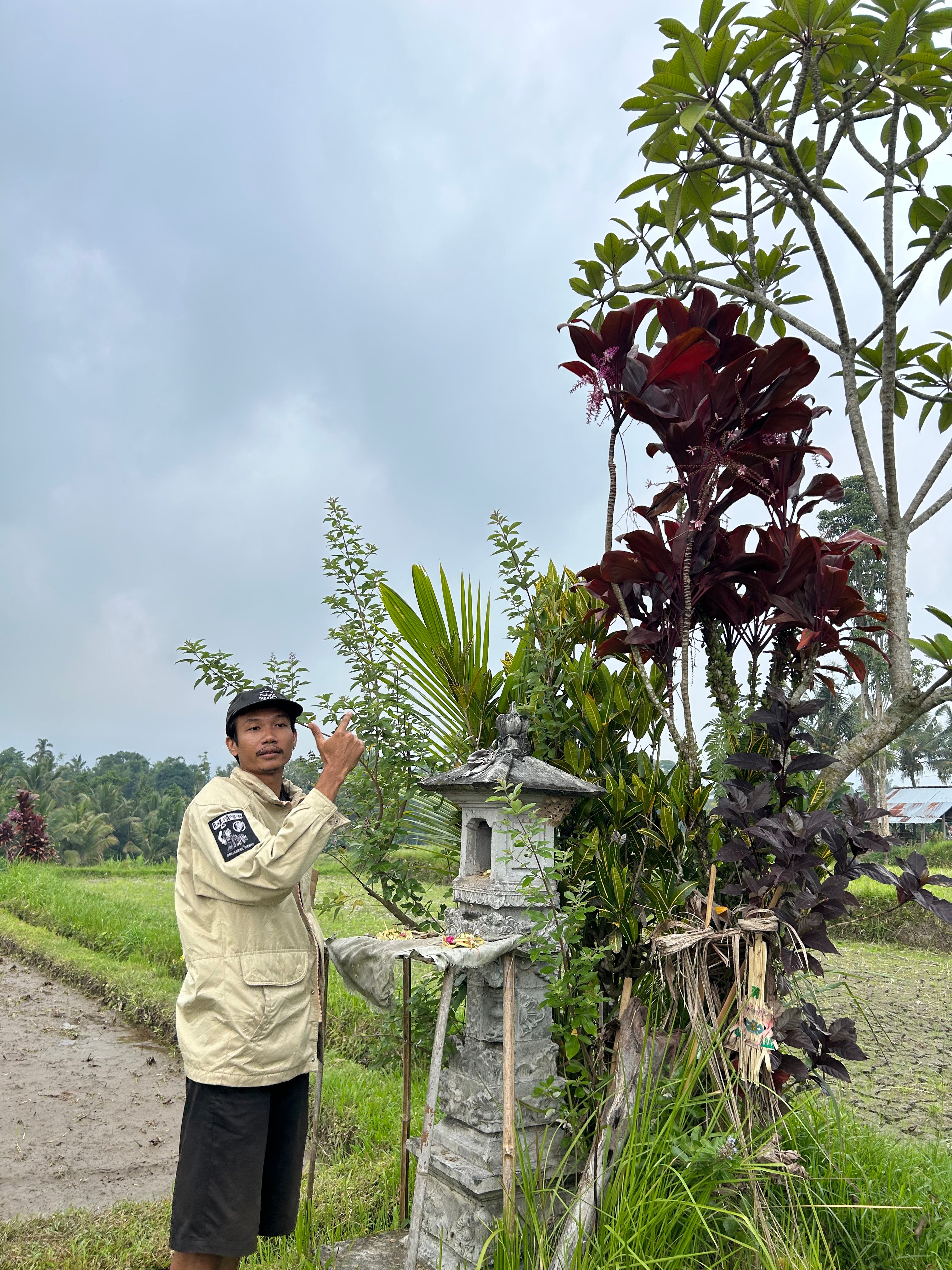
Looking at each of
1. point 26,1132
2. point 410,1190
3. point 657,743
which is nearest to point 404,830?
point 657,743

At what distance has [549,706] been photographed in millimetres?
2826

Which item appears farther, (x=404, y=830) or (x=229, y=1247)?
(x=404, y=830)

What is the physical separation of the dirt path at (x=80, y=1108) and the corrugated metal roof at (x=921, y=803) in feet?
84.4

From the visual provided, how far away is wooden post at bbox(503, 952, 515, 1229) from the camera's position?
2.12 metres

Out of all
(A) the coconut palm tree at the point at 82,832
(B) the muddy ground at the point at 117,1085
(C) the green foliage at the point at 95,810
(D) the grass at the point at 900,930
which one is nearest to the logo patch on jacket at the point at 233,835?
(B) the muddy ground at the point at 117,1085

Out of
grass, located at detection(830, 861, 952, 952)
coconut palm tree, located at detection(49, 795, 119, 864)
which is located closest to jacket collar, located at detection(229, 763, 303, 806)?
grass, located at detection(830, 861, 952, 952)

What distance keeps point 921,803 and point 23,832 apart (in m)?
28.3

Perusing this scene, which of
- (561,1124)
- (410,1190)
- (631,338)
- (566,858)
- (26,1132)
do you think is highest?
(631,338)

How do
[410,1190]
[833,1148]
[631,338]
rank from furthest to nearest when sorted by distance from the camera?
[410,1190] → [833,1148] → [631,338]

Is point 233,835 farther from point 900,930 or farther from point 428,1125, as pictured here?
point 900,930

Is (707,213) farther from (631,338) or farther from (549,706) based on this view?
(549,706)

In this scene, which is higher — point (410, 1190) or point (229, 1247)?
point (229, 1247)

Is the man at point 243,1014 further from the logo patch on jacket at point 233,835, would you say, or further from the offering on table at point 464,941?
the offering on table at point 464,941

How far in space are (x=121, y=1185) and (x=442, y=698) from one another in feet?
9.11
